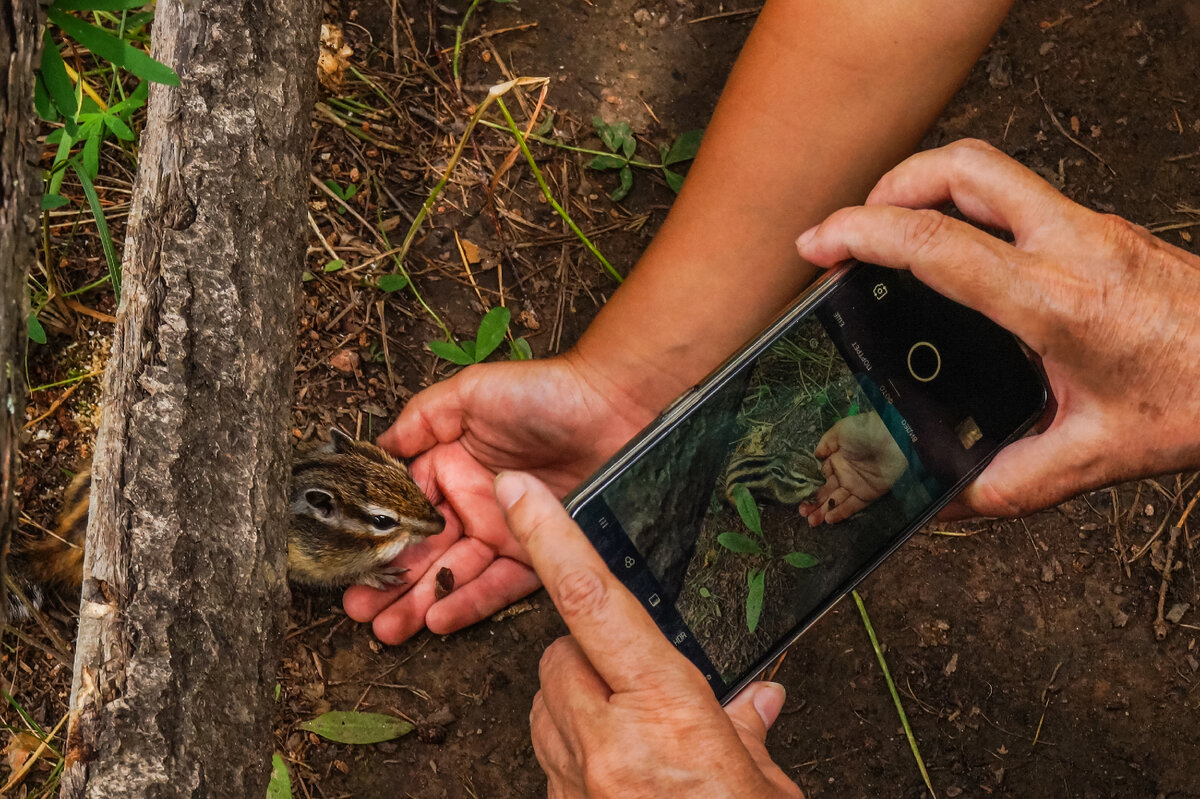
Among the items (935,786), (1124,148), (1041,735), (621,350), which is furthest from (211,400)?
(1124,148)

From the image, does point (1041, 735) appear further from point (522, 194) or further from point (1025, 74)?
point (522, 194)

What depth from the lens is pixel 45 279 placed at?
3.38 meters

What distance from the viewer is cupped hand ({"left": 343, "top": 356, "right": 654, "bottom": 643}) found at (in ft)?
9.73

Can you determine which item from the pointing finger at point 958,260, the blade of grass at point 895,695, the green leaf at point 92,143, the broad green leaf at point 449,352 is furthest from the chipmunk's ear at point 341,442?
the blade of grass at point 895,695

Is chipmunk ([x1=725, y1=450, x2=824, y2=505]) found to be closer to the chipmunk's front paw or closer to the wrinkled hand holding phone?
the wrinkled hand holding phone

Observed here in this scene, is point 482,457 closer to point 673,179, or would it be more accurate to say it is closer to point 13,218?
point 673,179

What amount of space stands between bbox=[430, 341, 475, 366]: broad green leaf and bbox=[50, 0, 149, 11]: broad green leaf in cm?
156

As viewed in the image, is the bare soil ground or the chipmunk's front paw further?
the bare soil ground

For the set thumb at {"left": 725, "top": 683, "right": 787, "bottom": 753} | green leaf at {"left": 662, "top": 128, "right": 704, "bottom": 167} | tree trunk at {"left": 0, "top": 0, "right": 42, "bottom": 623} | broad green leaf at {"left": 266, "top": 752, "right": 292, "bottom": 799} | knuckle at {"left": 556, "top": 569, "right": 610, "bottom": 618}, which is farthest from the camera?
green leaf at {"left": 662, "top": 128, "right": 704, "bottom": 167}

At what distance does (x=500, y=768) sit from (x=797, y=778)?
46.8 inches

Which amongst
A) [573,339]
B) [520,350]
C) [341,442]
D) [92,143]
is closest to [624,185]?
[573,339]

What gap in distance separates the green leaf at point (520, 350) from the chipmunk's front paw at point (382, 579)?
95 centimetres

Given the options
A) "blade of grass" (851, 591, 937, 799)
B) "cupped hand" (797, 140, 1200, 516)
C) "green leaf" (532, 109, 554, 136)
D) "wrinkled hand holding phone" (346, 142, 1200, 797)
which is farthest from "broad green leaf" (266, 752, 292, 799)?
"green leaf" (532, 109, 554, 136)

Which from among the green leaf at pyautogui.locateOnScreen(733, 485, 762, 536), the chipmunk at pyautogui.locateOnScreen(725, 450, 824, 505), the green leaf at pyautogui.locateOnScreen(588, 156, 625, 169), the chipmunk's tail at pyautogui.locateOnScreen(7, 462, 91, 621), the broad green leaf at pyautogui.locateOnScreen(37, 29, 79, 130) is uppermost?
the broad green leaf at pyautogui.locateOnScreen(37, 29, 79, 130)
